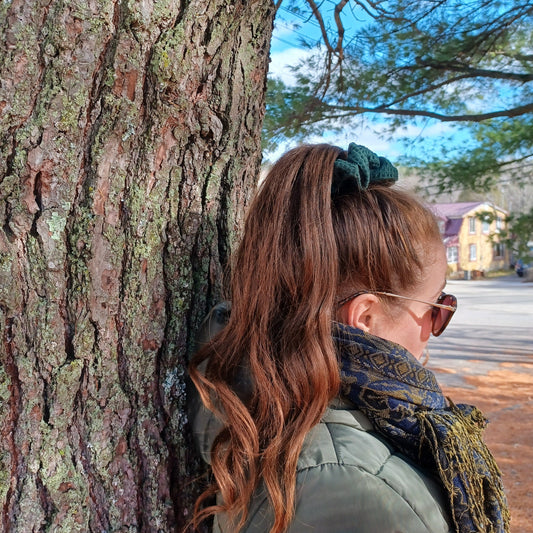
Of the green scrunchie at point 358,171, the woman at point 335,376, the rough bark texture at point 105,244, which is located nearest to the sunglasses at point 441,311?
the woman at point 335,376

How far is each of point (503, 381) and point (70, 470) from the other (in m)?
6.88

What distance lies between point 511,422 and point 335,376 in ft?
16.7

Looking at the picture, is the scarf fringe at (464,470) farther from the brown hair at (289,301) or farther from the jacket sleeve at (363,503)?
the brown hair at (289,301)

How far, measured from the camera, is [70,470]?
1.01 m

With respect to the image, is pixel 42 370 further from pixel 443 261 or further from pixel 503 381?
pixel 503 381

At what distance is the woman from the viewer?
93 centimetres

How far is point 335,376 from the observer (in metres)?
1.00

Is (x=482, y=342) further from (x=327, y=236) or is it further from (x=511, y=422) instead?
(x=327, y=236)

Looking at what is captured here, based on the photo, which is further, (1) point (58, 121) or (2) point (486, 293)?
(2) point (486, 293)

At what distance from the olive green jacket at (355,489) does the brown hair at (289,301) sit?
0.03m

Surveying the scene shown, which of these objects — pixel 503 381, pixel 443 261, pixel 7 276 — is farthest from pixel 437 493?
pixel 503 381

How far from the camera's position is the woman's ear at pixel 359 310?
1.11m

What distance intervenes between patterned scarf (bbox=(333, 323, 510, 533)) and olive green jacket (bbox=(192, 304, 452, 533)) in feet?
0.09

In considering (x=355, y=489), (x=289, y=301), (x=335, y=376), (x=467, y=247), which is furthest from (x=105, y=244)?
(x=467, y=247)
